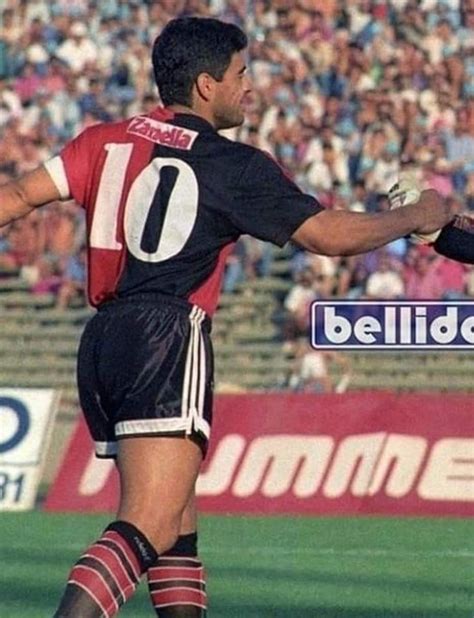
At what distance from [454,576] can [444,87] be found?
9047 mm

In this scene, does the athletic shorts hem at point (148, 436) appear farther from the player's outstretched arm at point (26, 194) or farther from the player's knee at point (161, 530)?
the player's outstretched arm at point (26, 194)

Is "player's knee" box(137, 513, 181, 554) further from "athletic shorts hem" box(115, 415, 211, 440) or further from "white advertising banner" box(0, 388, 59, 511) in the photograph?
"white advertising banner" box(0, 388, 59, 511)

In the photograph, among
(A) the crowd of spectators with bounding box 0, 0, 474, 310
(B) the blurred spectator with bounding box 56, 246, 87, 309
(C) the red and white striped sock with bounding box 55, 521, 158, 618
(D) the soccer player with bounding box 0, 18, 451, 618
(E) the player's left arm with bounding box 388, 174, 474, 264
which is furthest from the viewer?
(B) the blurred spectator with bounding box 56, 246, 87, 309

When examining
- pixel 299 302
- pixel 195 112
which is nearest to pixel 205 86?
pixel 195 112

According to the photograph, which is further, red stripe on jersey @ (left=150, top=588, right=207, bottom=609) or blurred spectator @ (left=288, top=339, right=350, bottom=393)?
blurred spectator @ (left=288, top=339, right=350, bottom=393)

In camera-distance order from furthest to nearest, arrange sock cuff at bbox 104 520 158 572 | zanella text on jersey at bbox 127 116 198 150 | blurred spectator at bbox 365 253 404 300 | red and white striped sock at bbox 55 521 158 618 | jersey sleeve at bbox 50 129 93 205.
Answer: blurred spectator at bbox 365 253 404 300 < jersey sleeve at bbox 50 129 93 205 < zanella text on jersey at bbox 127 116 198 150 < sock cuff at bbox 104 520 158 572 < red and white striped sock at bbox 55 521 158 618

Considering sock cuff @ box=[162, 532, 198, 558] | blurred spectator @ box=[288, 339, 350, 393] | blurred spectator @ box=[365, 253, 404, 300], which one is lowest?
blurred spectator @ box=[288, 339, 350, 393]

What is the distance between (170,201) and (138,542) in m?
0.99

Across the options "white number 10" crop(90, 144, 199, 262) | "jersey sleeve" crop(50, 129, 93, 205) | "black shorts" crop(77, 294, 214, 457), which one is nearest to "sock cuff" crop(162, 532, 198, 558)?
"black shorts" crop(77, 294, 214, 457)

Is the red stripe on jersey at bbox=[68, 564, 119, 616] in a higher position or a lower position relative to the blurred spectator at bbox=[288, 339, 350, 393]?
higher

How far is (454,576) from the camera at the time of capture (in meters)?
11.0

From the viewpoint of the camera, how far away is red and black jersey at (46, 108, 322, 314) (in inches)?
228

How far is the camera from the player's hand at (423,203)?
234 inches

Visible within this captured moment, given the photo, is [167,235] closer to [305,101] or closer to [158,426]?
[158,426]
